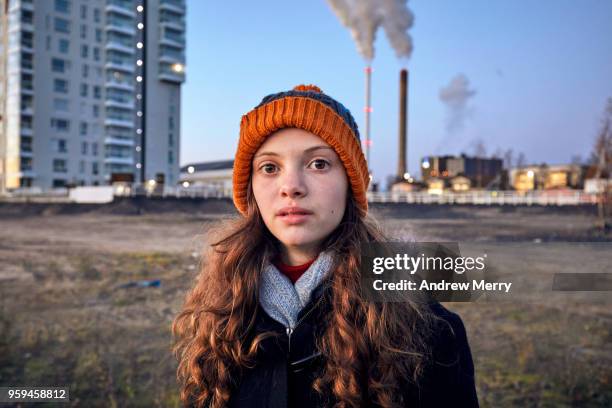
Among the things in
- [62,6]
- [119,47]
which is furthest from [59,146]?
[62,6]

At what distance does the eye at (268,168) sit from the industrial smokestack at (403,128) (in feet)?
188

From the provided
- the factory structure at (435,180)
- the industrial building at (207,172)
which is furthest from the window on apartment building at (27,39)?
the factory structure at (435,180)

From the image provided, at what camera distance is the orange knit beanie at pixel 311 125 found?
1.99 m

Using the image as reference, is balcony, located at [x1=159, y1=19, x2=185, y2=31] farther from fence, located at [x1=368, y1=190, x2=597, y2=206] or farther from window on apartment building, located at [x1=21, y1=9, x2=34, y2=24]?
fence, located at [x1=368, y1=190, x2=597, y2=206]

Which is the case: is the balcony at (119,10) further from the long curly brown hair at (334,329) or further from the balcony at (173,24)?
the long curly brown hair at (334,329)

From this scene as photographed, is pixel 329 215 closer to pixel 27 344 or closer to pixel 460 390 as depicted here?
pixel 460 390

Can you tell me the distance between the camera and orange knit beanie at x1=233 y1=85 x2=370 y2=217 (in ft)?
6.53

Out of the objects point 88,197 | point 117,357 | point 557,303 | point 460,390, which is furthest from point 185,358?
point 88,197

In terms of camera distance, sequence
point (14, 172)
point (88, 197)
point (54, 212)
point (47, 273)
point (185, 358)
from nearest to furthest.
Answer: point (185, 358) < point (47, 273) < point (54, 212) < point (88, 197) < point (14, 172)

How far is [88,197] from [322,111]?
30840mm

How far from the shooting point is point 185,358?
2535 mm

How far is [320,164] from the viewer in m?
2.02

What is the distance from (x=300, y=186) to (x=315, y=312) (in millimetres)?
565

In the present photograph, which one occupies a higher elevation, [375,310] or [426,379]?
[375,310]
